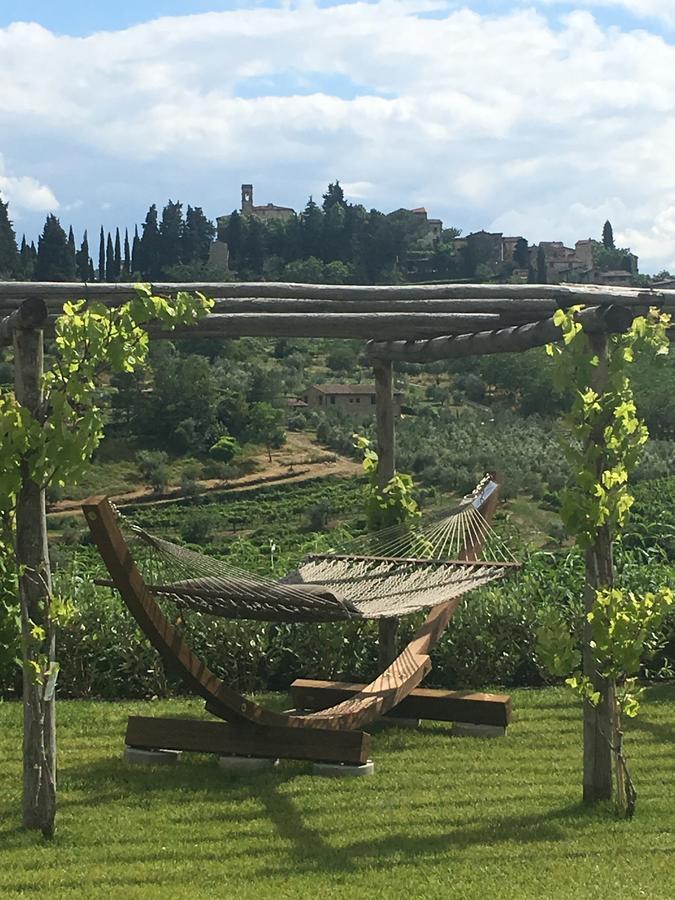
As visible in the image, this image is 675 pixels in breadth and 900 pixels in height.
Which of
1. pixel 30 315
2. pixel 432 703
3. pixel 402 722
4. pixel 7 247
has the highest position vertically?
pixel 7 247

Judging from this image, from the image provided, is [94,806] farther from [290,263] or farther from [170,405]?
[290,263]

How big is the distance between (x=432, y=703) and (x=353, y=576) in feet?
2.11

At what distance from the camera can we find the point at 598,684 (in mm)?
3822

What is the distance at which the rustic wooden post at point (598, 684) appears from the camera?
3.80 m

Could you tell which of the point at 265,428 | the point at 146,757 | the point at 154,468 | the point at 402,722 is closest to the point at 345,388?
the point at 265,428

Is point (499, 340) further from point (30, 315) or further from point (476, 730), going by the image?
point (30, 315)

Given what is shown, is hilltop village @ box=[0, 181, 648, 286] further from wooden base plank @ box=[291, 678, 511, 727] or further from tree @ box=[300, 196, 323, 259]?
wooden base plank @ box=[291, 678, 511, 727]

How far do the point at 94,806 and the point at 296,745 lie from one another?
30.7 inches

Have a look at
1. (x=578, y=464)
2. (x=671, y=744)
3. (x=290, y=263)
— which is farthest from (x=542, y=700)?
(x=290, y=263)

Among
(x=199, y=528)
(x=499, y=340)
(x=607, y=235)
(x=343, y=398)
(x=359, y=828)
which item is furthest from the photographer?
(x=607, y=235)

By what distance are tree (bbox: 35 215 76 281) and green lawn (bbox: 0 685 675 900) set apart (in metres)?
33.8

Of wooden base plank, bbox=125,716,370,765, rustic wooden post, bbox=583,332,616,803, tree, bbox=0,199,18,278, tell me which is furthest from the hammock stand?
tree, bbox=0,199,18,278

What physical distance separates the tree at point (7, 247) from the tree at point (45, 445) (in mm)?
30867

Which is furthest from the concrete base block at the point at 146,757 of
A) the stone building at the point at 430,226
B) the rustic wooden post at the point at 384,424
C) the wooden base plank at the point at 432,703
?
the stone building at the point at 430,226
